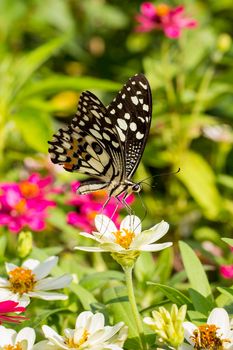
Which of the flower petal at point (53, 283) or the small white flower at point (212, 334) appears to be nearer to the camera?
the small white flower at point (212, 334)

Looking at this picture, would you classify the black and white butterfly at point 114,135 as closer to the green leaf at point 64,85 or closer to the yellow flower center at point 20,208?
the yellow flower center at point 20,208

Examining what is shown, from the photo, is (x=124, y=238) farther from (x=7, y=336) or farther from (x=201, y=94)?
(x=201, y=94)

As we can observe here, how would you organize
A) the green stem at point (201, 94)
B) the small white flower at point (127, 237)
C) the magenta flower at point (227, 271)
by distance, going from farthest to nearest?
the green stem at point (201, 94)
the magenta flower at point (227, 271)
the small white flower at point (127, 237)

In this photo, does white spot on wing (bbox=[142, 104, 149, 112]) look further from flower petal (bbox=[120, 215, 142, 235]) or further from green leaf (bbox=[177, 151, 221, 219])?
green leaf (bbox=[177, 151, 221, 219])

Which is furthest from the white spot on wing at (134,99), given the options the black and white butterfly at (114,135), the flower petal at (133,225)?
the flower petal at (133,225)

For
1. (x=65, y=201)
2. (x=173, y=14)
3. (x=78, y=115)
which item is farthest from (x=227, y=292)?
(x=173, y=14)

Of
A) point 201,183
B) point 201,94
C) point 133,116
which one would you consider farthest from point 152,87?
point 133,116
